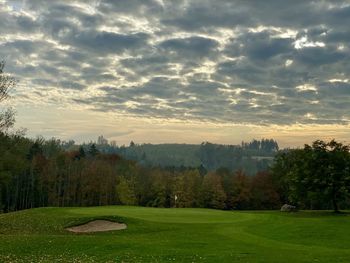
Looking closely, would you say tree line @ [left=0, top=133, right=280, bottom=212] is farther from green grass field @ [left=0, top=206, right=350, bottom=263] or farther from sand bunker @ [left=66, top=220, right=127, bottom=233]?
sand bunker @ [left=66, top=220, right=127, bottom=233]

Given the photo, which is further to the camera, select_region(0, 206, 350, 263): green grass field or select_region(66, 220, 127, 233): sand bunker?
select_region(66, 220, 127, 233): sand bunker

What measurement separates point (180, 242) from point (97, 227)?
55.9 ft

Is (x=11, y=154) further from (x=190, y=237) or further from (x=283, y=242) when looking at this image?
(x=283, y=242)

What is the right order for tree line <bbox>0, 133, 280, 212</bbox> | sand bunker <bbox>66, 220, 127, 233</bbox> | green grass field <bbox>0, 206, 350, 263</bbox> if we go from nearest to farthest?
green grass field <bbox>0, 206, 350, 263</bbox>
sand bunker <bbox>66, 220, 127, 233</bbox>
tree line <bbox>0, 133, 280, 212</bbox>

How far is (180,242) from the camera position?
1304 inches

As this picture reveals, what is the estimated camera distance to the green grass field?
1000 inches

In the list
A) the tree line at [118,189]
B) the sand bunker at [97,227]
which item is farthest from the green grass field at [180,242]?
the tree line at [118,189]

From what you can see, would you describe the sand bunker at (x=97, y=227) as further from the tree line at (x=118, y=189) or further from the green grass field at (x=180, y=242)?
the tree line at (x=118, y=189)

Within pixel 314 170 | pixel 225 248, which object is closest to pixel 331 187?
pixel 314 170

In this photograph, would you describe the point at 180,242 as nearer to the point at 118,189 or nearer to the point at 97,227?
the point at 97,227

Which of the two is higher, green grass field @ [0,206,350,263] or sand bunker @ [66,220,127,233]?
green grass field @ [0,206,350,263]

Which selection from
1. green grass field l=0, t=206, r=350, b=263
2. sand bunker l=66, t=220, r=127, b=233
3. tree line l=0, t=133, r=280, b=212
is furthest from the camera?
tree line l=0, t=133, r=280, b=212

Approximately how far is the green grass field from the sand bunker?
103 centimetres

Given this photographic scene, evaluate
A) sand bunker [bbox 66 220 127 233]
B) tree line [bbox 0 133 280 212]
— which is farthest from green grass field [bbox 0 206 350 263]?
tree line [bbox 0 133 280 212]
